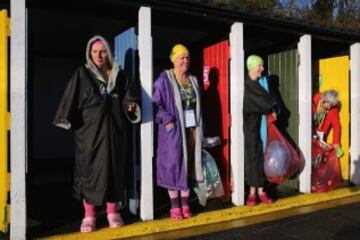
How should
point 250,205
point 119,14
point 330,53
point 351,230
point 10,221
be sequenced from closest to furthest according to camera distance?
point 10,221
point 351,230
point 119,14
point 250,205
point 330,53

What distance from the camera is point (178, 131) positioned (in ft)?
16.5

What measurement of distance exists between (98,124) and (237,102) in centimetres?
193

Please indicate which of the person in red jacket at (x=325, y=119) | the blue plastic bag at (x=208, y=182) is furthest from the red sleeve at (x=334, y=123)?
the blue plastic bag at (x=208, y=182)

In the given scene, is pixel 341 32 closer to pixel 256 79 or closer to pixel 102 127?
pixel 256 79

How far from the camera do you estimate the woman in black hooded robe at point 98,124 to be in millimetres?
4520

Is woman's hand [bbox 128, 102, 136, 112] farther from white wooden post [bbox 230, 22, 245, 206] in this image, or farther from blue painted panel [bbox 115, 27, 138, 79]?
white wooden post [bbox 230, 22, 245, 206]

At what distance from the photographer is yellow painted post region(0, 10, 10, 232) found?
4.30m

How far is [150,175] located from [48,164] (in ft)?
12.8

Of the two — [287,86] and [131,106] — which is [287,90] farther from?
[131,106]

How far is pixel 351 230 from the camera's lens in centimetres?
480

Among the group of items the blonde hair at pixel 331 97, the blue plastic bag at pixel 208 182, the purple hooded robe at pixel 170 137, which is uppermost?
the blonde hair at pixel 331 97

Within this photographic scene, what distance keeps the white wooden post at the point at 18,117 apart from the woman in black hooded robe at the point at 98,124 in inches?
14.4

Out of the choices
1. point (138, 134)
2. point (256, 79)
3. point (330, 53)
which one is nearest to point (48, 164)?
point (138, 134)

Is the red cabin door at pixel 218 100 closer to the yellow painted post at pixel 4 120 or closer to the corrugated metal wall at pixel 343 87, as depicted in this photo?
the corrugated metal wall at pixel 343 87
